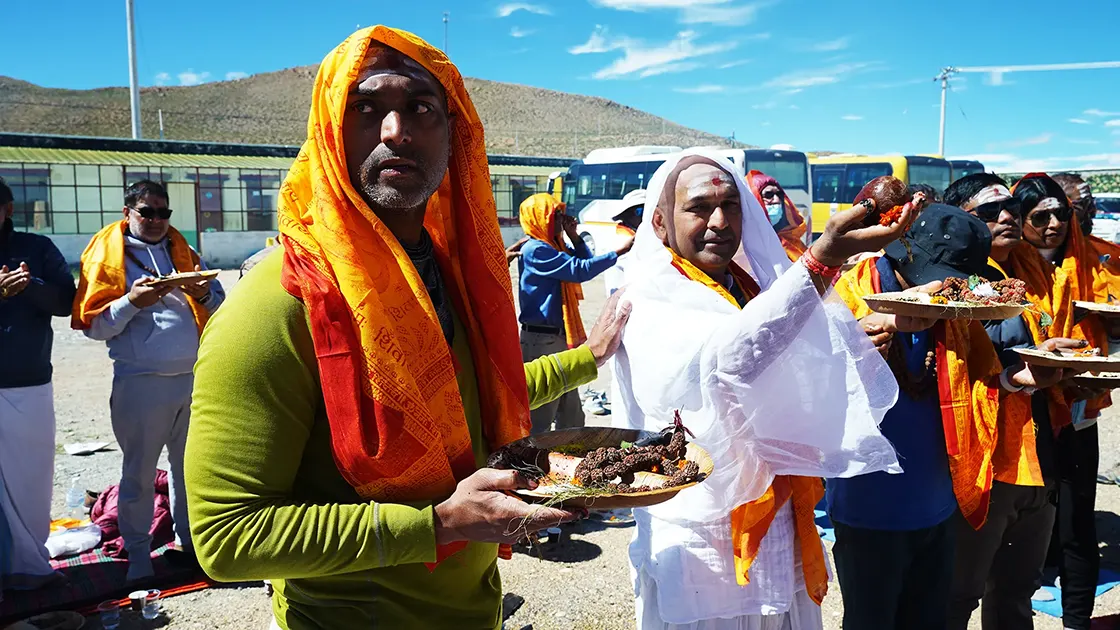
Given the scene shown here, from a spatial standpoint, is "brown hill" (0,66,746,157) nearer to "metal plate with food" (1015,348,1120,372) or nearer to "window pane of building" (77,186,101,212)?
"window pane of building" (77,186,101,212)

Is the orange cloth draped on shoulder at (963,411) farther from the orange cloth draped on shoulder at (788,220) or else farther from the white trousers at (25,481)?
the white trousers at (25,481)

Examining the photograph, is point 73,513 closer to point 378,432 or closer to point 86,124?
point 378,432

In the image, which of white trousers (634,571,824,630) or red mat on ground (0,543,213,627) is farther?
red mat on ground (0,543,213,627)

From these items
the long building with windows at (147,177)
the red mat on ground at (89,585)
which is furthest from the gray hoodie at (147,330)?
Result: the long building with windows at (147,177)

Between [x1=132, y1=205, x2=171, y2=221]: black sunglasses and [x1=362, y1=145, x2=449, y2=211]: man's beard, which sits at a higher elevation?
[x1=132, y1=205, x2=171, y2=221]: black sunglasses

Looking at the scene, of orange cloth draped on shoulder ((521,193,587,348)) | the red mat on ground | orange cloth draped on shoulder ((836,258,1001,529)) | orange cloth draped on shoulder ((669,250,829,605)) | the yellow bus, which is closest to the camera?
orange cloth draped on shoulder ((669,250,829,605))

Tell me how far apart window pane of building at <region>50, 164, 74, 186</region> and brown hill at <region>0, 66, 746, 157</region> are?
43886 millimetres

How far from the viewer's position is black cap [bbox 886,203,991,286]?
2957mm

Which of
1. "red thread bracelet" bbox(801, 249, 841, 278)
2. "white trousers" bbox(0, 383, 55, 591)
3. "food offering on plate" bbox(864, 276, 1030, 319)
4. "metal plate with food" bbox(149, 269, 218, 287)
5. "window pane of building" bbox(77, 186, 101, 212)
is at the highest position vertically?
"window pane of building" bbox(77, 186, 101, 212)

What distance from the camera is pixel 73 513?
5430 millimetres

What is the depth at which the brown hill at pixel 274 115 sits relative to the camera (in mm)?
75938

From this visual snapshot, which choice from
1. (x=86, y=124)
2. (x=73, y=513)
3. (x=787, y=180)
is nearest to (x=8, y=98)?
(x=86, y=124)

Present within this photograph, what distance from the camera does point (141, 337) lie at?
439 cm

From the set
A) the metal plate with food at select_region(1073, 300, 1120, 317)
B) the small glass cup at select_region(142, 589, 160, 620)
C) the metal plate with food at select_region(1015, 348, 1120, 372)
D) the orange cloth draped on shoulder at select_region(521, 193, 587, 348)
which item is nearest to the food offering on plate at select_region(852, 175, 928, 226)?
the metal plate with food at select_region(1015, 348, 1120, 372)
